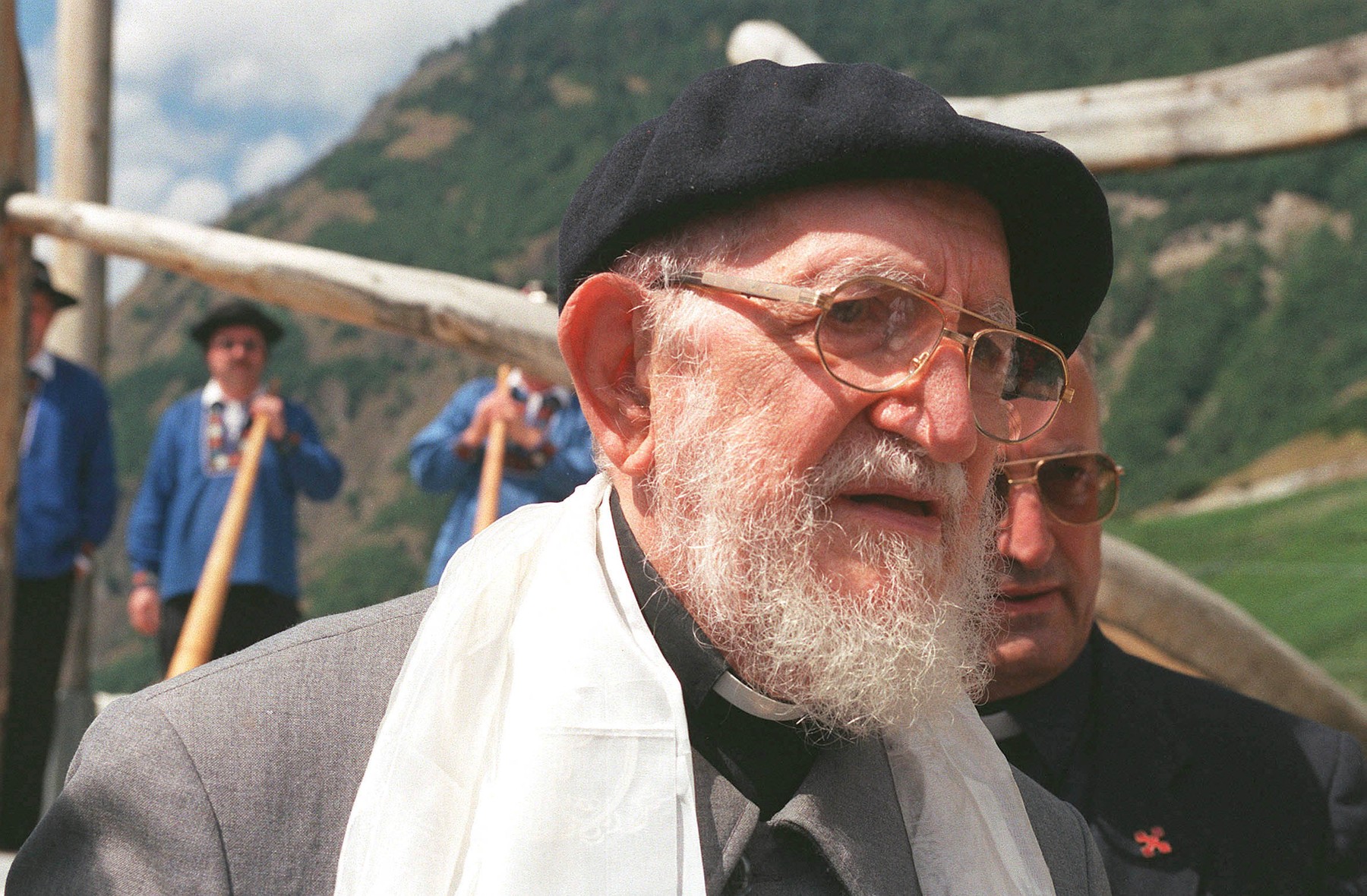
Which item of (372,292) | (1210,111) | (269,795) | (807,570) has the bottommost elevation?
(269,795)

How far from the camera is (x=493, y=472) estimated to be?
16.2ft

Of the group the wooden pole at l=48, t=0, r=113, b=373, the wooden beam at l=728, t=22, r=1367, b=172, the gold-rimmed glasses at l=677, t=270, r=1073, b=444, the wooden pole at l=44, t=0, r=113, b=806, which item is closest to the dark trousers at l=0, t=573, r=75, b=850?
the wooden pole at l=44, t=0, r=113, b=806

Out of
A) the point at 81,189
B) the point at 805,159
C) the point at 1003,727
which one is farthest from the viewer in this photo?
the point at 81,189

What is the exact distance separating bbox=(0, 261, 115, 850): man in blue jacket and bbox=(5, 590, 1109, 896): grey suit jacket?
14.2 feet

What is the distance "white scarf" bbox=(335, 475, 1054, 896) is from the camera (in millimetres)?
1445

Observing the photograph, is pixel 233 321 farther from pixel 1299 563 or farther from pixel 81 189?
pixel 1299 563

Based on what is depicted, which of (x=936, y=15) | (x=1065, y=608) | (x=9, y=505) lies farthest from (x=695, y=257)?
(x=936, y=15)

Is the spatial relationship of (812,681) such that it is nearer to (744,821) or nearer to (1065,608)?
(744,821)

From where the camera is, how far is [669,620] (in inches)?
68.7

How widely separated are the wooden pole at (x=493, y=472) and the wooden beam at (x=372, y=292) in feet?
3.58

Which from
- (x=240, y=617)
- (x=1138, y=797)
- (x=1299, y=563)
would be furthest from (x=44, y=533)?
(x=1299, y=563)

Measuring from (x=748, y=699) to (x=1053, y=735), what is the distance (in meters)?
1.04

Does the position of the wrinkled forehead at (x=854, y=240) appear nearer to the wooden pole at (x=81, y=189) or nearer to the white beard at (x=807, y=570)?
the white beard at (x=807, y=570)

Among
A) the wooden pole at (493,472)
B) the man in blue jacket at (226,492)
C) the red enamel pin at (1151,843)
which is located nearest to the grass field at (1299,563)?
the wooden pole at (493,472)
